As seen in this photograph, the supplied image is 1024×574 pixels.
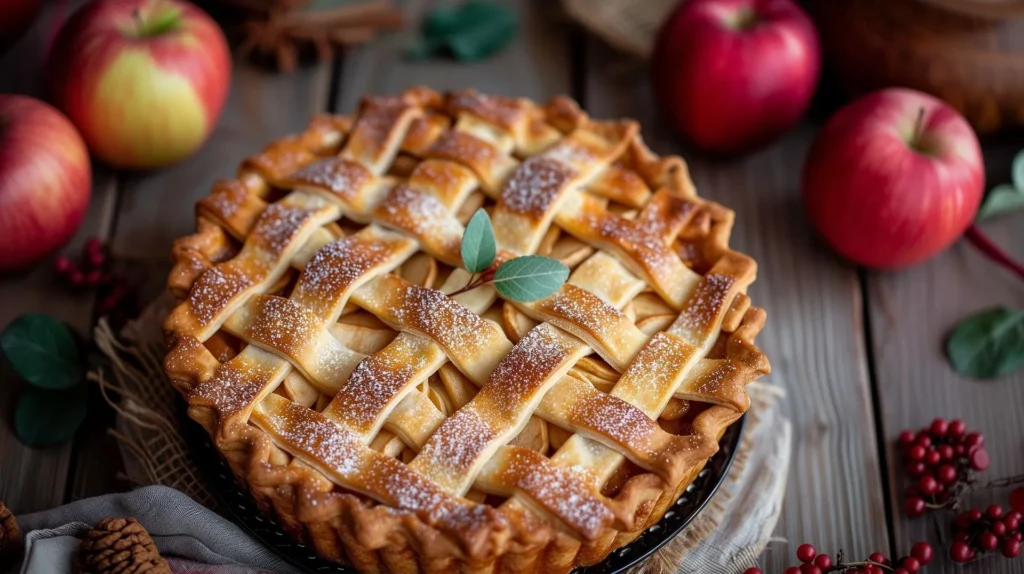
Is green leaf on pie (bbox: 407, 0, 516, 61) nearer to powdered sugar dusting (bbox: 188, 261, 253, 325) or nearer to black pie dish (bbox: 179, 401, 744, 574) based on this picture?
powdered sugar dusting (bbox: 188, 261, 253, 325)

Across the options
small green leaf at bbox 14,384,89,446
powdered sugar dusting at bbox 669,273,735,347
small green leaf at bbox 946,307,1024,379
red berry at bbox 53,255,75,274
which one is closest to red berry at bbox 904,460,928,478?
small green leaf at bbox 946,307,1024,379

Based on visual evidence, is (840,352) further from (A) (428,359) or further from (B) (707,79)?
(A) (428,359)

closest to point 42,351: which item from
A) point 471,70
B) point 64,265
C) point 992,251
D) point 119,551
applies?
point 64,265

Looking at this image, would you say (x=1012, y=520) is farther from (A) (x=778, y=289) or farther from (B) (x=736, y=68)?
(B) (x=736, y=68)

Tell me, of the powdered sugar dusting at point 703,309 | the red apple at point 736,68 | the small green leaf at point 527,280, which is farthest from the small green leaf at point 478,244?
the red apple at point 736,68

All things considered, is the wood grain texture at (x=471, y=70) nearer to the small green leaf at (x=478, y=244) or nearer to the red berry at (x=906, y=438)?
the small green leaf at (x=478, y=244)
